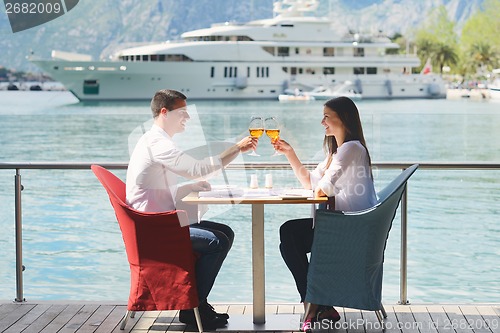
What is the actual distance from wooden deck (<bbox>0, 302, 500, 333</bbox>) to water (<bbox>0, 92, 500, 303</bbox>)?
1.10ft

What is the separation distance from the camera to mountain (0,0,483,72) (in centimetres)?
7131

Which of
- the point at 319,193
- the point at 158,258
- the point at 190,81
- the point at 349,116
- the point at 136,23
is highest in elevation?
the point at 349,116

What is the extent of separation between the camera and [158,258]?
119 inches

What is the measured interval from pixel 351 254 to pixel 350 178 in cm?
27

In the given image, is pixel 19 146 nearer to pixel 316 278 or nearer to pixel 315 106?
pixel 315 106

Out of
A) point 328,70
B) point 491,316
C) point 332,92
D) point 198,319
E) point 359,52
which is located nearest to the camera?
point 198,319

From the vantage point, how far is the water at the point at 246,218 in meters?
8.05

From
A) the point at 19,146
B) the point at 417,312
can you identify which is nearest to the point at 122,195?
the point at 417,312

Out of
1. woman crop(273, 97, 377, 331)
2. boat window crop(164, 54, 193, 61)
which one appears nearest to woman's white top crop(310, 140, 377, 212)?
woman crop(273, 97, 377, 331)

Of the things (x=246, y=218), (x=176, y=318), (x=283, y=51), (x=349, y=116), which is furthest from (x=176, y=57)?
(x=349, y=116)

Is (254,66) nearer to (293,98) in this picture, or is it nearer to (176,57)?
(293,98)

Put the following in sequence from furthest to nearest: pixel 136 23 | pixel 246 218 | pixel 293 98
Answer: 1. pixel 136 23
2. pixel 293 98
3. pixel 246 218

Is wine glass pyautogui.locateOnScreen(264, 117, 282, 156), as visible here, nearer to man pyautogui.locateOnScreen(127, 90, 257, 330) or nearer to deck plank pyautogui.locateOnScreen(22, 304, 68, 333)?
man pyautogui.locateOnScreen(127, 90, 257, 330)

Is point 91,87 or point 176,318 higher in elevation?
point 176,318
